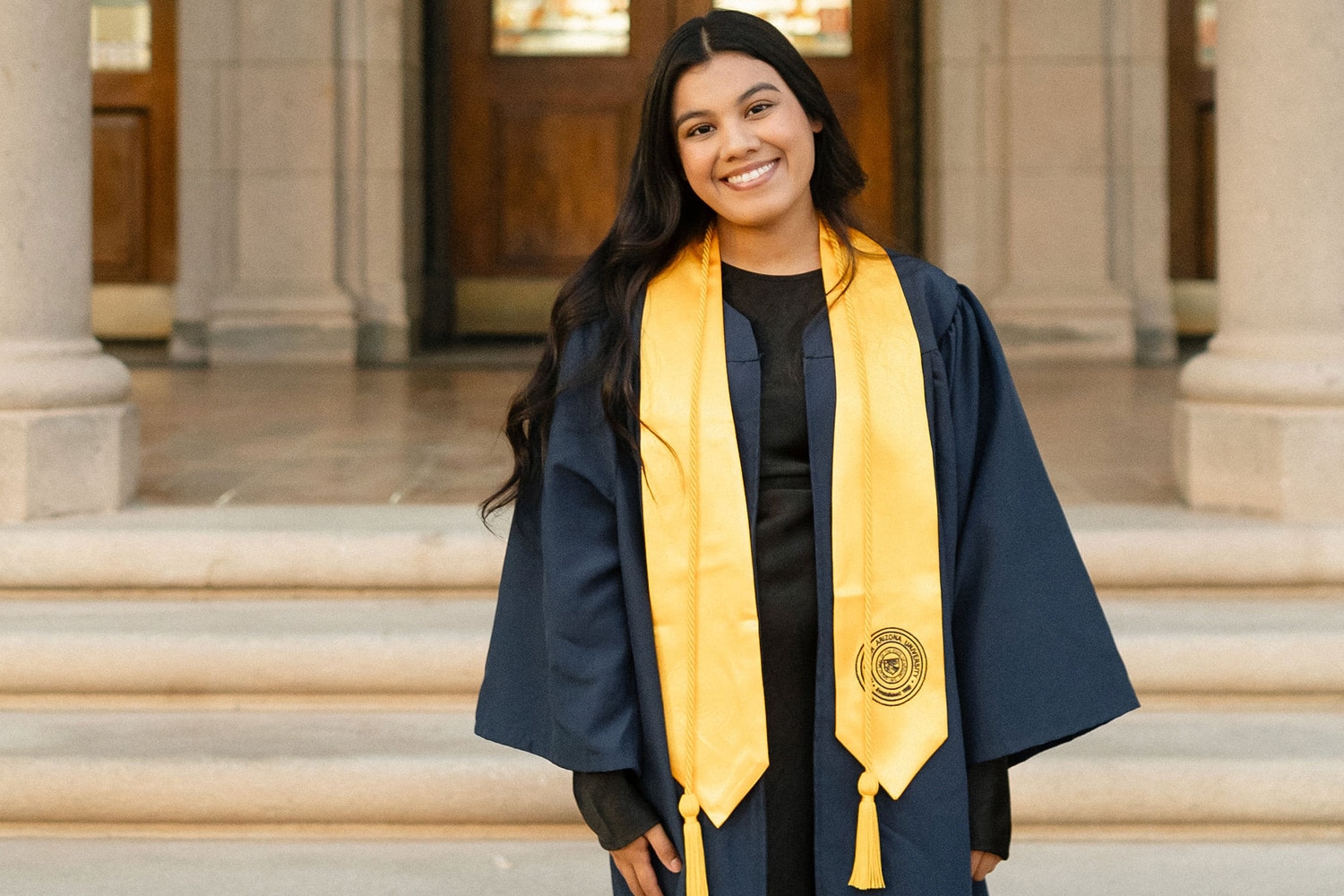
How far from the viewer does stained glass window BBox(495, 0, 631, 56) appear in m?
11.0

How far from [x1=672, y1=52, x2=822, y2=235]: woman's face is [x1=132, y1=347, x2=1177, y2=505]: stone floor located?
287cm

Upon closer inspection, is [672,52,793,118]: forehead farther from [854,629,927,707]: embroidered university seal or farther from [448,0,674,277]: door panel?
[448,0,674,277]: door panel

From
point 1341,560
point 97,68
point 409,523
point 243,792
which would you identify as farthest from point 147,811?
point 97,68

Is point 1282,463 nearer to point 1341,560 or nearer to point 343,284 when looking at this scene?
point 1341,560

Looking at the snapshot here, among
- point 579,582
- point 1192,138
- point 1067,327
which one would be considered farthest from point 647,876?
point 1192,138

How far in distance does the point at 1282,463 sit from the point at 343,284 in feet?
22.1

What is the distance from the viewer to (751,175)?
2.02 metres

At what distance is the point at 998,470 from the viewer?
2.03 m

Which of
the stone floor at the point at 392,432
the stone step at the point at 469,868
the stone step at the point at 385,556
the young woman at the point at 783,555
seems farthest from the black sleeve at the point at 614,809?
the stone floor at the point at 392,432

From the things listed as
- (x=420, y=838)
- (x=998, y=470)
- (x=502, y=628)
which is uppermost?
(x=998, y=470)

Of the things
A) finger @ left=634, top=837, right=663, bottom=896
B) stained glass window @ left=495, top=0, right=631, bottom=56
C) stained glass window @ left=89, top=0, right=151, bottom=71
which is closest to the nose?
finger @ left=634, top=837, right=663, bottom=896

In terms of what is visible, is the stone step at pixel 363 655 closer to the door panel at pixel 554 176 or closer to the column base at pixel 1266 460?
the column base at pixel 1266 460

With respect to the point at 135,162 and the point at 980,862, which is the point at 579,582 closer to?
the point at 980,862

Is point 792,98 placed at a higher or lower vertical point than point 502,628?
higher
